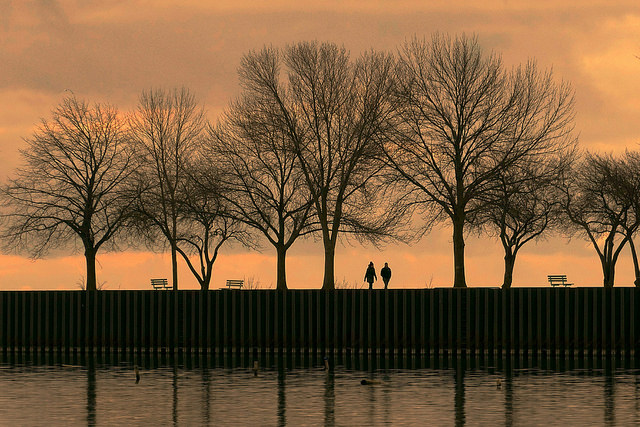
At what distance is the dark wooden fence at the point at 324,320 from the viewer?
48.3 meters

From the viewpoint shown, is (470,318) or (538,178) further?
(538,178)

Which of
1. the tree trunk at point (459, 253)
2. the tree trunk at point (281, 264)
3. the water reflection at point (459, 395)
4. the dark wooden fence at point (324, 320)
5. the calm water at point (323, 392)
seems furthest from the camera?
the tree trunk at point (281, 264)

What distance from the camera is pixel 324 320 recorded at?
165ft

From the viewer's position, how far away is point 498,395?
32188mm

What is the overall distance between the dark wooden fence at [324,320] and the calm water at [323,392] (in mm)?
1597

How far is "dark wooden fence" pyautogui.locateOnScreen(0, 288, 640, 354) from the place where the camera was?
159ft

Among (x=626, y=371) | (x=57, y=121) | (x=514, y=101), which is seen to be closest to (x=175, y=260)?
(x=57, y=121)

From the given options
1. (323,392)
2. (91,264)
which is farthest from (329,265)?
(323,392)

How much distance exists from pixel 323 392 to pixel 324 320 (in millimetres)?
17008

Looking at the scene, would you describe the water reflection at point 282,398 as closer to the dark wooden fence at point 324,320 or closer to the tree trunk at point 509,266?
the dark wooden fence at point 324,320

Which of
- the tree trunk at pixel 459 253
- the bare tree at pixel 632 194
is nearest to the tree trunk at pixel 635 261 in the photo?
the bare tree at pixel 632 194

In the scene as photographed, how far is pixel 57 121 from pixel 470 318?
2736 cm

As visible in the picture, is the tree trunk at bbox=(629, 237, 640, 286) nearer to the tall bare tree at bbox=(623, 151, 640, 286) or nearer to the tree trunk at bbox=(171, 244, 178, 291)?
the tall bare tree at bbox=(623, 151, 640, 286)

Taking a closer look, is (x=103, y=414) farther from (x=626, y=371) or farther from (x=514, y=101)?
(x=514, y=101)
